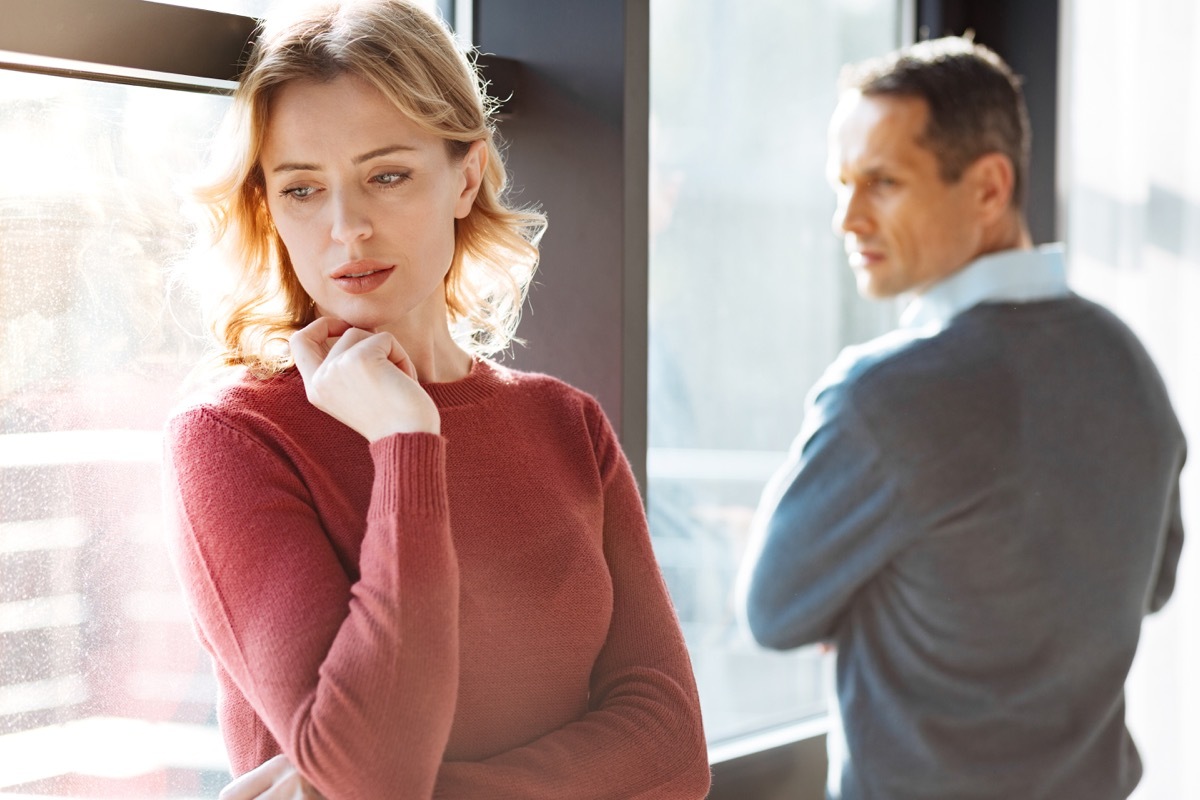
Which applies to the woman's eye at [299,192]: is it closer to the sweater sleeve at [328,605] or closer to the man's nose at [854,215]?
the sweater sleeve at [328,605]

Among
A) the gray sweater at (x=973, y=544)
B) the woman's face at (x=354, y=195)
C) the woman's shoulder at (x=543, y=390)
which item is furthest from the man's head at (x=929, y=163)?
the woman's face at (x=354, y=195)

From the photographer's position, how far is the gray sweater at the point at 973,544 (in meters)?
1.55

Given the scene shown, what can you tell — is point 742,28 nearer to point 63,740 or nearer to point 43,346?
point 43,346

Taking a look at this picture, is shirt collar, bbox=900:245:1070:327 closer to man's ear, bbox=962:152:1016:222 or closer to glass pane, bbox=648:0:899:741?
man's ear, bbox=962:152:1016:222

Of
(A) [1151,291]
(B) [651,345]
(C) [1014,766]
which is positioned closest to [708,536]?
(B) [651,345]

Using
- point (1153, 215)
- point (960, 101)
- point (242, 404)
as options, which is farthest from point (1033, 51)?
point (242, 404)

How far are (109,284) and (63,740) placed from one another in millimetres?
520

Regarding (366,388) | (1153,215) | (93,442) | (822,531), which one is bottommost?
(822,531)

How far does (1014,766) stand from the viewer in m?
1.58

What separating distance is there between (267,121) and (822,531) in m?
0.86

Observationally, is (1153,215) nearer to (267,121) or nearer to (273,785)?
(267,121)

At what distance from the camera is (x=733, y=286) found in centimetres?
229

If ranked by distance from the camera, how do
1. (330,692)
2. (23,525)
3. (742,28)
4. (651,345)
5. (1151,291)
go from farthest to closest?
(1151,291) < (742,28) < (651,345) < (23,525) < (330,692)

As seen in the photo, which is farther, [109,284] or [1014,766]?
[1014,766]
